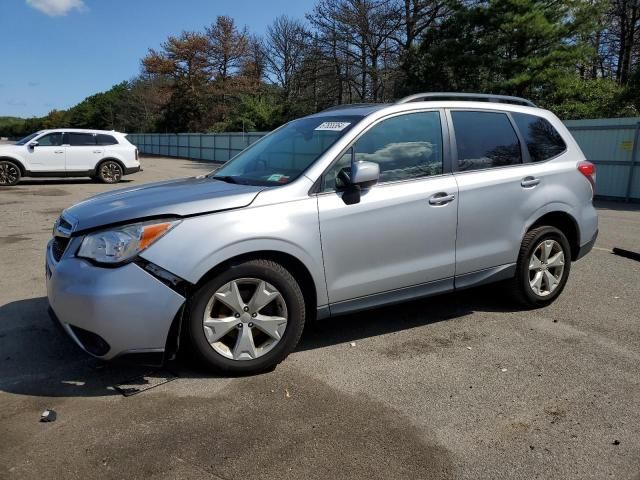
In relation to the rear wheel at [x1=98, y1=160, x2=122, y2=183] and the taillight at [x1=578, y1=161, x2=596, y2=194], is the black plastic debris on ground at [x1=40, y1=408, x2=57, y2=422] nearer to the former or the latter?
the taillight at [x1=578, y1=161, x2=596, y2=194]

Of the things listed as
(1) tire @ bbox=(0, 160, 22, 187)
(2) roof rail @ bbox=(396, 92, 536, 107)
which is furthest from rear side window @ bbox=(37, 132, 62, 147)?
(2) roof rail @ bbox=(396, 92, 536, 107)

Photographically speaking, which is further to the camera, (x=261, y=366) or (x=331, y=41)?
(x=331, y=41)

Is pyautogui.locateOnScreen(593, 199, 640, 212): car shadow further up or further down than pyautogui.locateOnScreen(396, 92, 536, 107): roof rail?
further down

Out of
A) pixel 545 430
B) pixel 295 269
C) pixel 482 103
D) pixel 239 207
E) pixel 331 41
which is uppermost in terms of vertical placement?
pixel 331 41

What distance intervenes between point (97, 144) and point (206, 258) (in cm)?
1643

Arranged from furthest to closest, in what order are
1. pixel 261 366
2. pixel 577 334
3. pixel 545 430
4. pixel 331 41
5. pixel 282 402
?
pixel 331 41, pixel 577 334, pixel 261 366, pixel 282 402, pixel 545 430

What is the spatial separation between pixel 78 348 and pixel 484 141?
3.58 metres

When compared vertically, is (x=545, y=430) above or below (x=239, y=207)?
below

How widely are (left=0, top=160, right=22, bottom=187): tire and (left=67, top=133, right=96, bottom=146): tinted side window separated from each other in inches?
70.5

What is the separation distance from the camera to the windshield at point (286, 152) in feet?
13.2

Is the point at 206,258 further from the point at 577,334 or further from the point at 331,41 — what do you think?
the point at 331,41

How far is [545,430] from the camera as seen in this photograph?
3.07 metres

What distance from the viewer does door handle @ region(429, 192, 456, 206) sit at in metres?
4.21

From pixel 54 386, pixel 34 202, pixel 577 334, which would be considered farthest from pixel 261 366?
pixel 34 202
